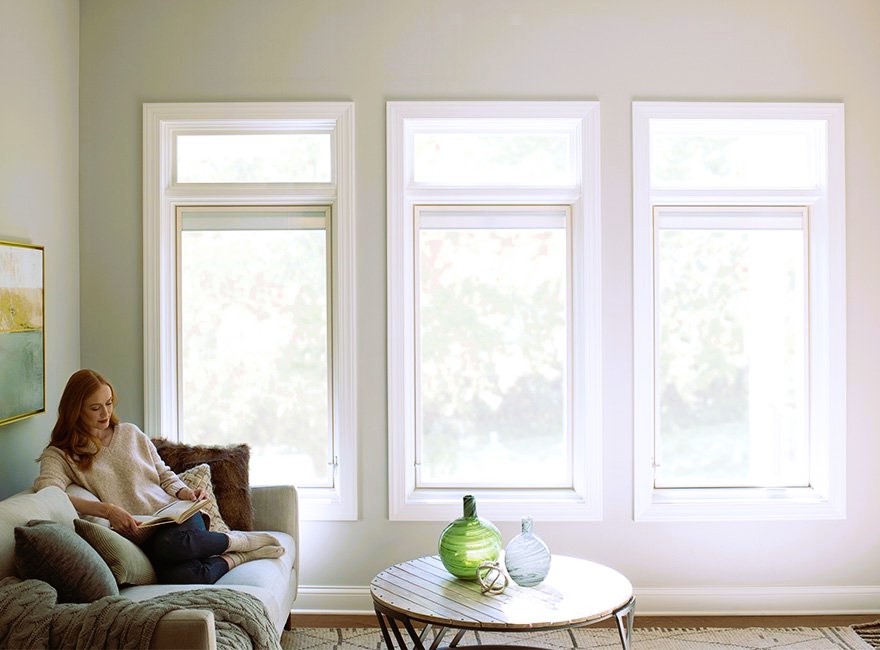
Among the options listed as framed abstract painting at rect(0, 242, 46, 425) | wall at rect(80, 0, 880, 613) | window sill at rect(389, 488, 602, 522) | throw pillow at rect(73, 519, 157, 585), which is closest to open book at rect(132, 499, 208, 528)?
throw pillow at rect(73, 519, 157, 585)

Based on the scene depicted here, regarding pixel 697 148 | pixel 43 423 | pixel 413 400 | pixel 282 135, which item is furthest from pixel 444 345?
pixel 43 423

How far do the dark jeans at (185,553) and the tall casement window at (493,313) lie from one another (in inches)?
46.1

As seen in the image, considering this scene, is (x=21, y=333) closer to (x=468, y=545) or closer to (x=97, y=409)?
(x=97, y=409)

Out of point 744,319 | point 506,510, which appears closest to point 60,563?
point 506,510

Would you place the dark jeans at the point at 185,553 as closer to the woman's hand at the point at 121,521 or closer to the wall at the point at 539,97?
the woman's hand at the point at 121,521

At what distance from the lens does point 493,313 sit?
4.36 meters

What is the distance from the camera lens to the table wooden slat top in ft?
9.16

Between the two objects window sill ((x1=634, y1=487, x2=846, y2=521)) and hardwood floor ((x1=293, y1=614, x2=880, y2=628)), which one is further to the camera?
window sill ((x1=634, y1=487, x2=846, y2=521))

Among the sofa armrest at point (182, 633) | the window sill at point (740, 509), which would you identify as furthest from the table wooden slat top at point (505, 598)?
the window sill at point (740, 509)

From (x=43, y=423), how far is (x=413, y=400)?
5.37 ft

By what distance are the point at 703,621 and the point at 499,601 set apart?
159 centimetres

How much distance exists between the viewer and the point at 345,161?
13.7ft

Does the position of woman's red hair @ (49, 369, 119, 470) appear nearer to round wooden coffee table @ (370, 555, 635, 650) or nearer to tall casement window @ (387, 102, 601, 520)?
Result: round wooden coffee table @ (370, 555, 635, 650)

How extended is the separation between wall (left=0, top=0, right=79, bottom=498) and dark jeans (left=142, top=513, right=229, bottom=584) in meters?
0.86
